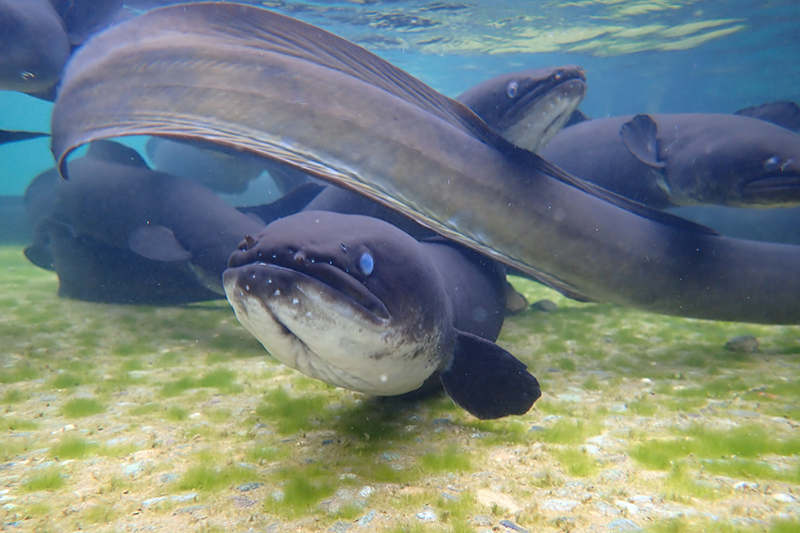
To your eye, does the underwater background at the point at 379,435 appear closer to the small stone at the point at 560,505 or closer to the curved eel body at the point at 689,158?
the small stone at the point at 560,505

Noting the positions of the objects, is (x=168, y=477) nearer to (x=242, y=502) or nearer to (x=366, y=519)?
(x=242, y=502)

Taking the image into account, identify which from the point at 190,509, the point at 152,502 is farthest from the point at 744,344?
the point at 152,502

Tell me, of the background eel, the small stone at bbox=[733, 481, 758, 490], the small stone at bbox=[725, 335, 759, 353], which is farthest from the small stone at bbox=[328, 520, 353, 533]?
the small stone at bbox=[725, 335, 759, 353]

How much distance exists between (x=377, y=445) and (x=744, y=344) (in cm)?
356

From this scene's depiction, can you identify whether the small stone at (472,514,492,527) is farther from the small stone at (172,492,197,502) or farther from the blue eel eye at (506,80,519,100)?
the blue eel eye at (506,80,519,100)

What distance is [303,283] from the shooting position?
171 cm

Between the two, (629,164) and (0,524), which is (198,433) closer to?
(0,524)

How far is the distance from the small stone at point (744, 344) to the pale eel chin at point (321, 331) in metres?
3.29

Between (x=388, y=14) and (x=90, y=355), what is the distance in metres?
18.1

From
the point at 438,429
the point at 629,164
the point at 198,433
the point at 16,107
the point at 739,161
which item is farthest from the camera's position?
the point at 16,107

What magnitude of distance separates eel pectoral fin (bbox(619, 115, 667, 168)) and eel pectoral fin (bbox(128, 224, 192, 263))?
474 cm

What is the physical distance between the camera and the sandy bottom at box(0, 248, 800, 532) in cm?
165

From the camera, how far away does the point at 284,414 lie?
2.64 meters

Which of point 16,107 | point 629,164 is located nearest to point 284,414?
point 629,164
